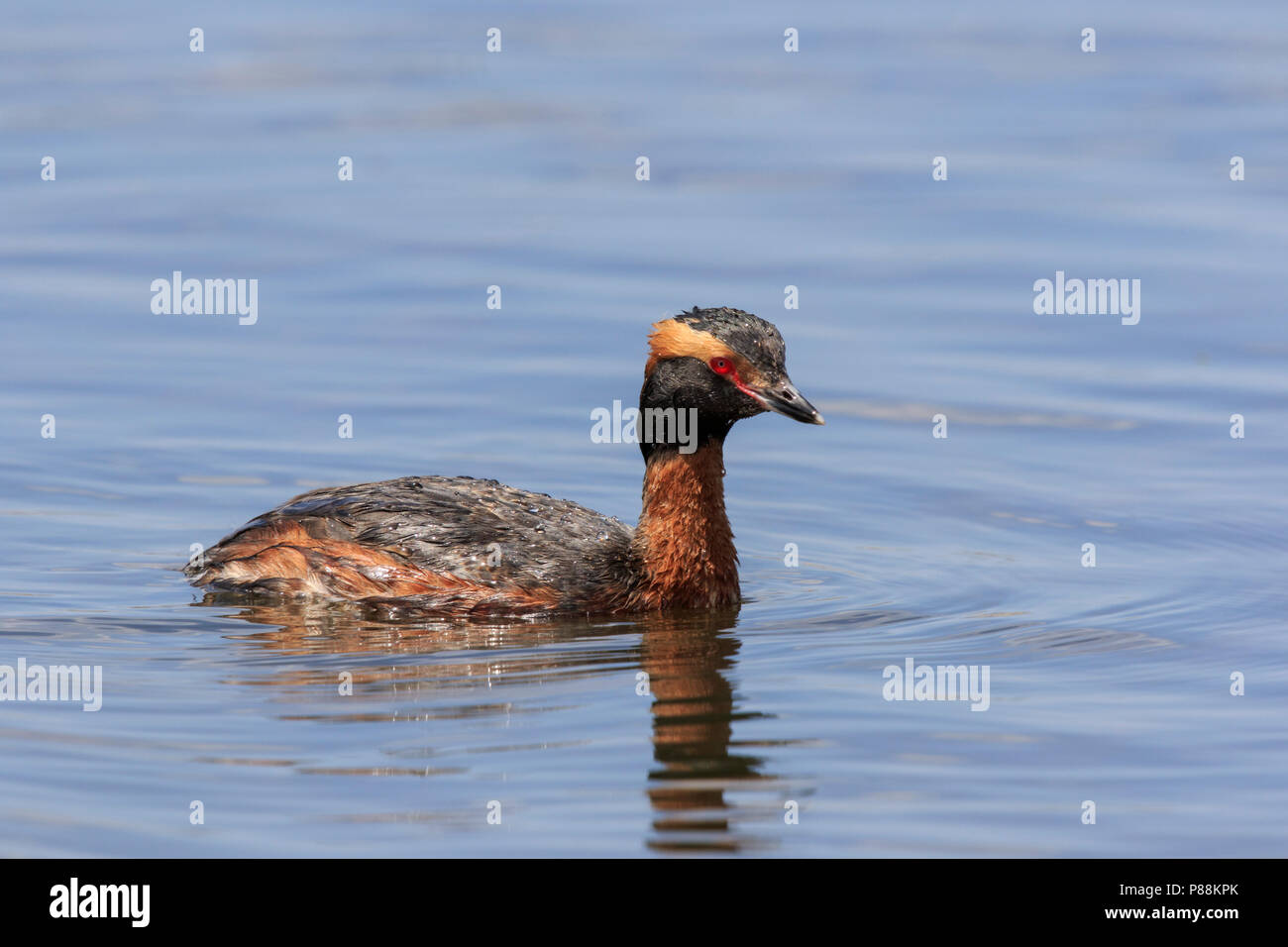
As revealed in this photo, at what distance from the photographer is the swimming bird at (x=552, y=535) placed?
14.6 meters

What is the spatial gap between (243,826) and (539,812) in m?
1.45

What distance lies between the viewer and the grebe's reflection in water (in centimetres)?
1111

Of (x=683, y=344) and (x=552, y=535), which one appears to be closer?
(x=683, y=344)

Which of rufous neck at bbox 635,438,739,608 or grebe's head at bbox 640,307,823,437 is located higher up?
grebe's head at bbox 640,307,823,437

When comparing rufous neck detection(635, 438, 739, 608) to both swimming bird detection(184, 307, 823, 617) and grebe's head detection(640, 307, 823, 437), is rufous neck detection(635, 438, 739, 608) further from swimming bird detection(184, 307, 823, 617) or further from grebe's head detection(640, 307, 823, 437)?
grebe's head detection(640, 307, 823, 437)

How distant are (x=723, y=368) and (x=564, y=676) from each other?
99.1 inches

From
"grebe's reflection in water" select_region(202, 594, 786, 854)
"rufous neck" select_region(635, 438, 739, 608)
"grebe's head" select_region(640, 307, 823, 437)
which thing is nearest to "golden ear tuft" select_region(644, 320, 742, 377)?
"grebe's head" select_region(640, 307, 823, 437)

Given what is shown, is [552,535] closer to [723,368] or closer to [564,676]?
[723,368]

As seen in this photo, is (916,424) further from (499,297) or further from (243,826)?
(243,826)

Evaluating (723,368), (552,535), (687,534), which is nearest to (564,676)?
(552,535)

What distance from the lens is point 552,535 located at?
1502 centimetres

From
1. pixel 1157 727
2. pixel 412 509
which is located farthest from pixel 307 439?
pixel 1157 727

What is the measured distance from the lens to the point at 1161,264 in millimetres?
20828

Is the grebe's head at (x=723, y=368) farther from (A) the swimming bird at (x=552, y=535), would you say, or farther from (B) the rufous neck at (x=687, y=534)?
(B) the rufous neck at (x=687, y=534)
